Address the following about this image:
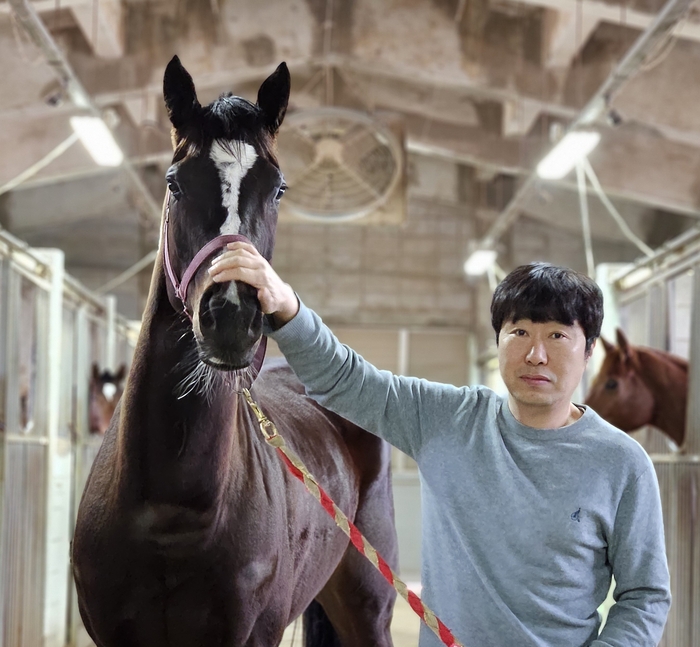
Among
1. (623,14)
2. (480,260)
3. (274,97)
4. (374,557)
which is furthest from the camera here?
(480,260)

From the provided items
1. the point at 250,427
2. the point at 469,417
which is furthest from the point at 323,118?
the point at 469,417

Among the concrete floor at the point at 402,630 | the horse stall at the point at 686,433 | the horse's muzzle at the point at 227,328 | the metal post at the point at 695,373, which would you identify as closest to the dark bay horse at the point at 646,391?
the horse stall at the point at 686,433

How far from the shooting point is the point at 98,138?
5.55 metres

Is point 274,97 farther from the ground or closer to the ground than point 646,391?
farther from the ground

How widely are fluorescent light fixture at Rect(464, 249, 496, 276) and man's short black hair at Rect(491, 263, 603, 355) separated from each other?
7676mm

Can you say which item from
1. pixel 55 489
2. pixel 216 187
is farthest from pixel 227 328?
pixel 55 489

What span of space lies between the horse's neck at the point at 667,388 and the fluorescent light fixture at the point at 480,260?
188 inches

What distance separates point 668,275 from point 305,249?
25.4 feet

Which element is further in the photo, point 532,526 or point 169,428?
point 169,428

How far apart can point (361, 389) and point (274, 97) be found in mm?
630

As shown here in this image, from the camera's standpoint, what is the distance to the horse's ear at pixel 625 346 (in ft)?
13.9

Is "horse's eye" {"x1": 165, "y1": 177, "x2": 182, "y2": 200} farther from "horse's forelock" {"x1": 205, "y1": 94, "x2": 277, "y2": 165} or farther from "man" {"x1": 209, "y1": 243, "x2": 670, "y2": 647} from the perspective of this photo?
"man" {"x1": 209, "y1": 243, "x2": 670, "y2": 647}

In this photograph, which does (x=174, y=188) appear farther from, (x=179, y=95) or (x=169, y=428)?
(x=169, y=428)

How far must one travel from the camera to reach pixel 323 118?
509 cm
